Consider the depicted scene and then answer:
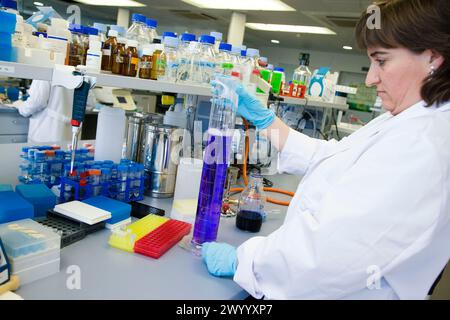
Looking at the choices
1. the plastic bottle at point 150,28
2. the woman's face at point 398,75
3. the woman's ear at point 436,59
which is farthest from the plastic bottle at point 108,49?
the woman's ear at point 436,59

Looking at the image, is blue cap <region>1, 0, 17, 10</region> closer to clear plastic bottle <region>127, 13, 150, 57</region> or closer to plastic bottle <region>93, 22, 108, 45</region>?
plastic bottle <region>93, 22, 108, 45</region>

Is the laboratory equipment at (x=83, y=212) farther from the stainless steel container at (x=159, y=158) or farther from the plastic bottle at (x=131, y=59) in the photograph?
the plastic bottle at (x=131, y=59)

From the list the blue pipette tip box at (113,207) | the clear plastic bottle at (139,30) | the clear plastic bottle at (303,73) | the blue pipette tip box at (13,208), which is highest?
the clear plastic bottle at (303,73)

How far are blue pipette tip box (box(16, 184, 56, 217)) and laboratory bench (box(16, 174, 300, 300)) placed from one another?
196 millimetres

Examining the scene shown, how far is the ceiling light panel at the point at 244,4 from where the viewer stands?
5.31 m

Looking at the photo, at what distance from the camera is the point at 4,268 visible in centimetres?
80

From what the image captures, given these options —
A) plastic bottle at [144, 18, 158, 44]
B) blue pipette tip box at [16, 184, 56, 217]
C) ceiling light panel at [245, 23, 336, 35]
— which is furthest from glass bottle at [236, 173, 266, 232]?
ceiling light panel at [245, 23, 336, 35]

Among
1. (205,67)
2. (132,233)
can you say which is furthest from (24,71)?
(205,67)

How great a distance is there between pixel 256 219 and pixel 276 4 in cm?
474

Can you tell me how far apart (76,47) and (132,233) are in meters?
0.72

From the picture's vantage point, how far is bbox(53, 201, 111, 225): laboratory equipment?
1122 mm

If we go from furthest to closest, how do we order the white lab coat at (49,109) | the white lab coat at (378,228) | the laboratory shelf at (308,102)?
1. the white lab coat at (49,109)
2. the laboratory shelf at (308,102)
3. the white lab coat at (378,228)

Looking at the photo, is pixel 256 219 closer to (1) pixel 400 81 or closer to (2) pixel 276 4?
(1) pixel 400 81
